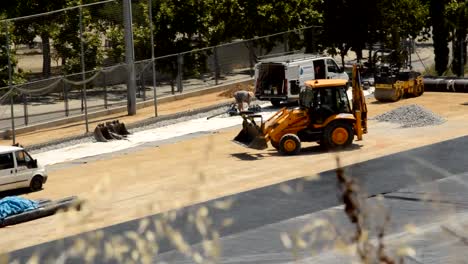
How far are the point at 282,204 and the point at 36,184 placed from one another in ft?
27.7

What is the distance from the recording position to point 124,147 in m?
33.3

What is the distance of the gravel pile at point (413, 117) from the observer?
33.6m

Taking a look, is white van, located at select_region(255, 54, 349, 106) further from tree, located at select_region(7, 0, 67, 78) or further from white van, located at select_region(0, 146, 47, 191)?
white van, located at select_region(0, 146, 47, 191)

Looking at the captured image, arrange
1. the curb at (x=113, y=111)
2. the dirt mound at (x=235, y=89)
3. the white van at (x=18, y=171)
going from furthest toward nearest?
1. the dirt mound at (x=235, y=89)
2. the curb at (x=113, y=111)
3. the white van at (x=18, y=171)

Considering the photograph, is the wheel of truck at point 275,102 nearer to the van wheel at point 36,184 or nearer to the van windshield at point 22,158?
the van wheel at point 36,184

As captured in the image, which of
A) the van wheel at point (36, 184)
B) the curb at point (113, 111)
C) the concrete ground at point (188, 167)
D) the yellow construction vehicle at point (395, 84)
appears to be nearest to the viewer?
the concrete ground at point (188, 167)

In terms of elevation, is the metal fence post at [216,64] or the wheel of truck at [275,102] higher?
the metal fence post at [216,64]

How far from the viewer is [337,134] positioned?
28281 millimetres

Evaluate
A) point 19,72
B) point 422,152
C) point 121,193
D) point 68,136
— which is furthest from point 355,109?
point 19,72

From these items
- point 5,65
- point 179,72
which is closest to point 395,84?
point 179,72

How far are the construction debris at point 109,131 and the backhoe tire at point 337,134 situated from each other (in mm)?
9691

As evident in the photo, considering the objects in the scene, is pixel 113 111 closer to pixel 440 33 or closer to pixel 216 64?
pixel 216 64

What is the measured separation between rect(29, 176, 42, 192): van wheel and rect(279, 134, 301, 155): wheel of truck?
7.67 metres

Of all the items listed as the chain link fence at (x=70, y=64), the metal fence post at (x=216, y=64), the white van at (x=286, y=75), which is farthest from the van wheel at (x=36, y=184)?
the metal fence post at (x=216, y=64)
